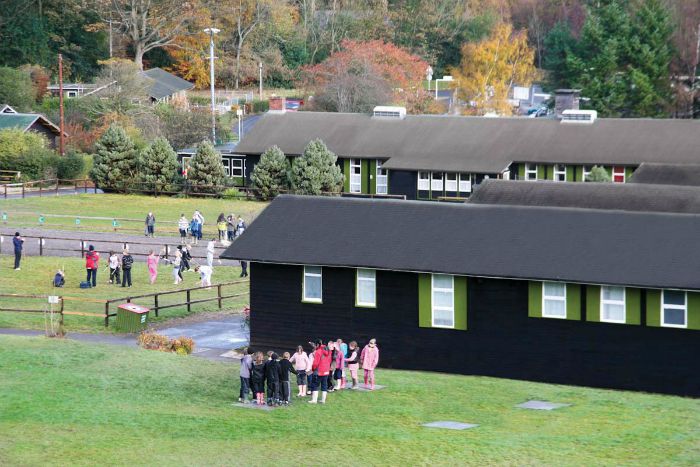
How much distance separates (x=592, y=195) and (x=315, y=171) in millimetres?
28739

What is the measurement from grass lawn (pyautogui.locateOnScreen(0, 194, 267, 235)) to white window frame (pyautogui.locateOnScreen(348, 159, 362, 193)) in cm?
631

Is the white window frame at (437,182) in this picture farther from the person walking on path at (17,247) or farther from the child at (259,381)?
the child at (259,381)

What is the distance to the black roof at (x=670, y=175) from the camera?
54156mm

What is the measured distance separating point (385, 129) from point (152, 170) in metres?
13.2

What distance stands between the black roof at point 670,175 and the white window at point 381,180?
80.2 feet

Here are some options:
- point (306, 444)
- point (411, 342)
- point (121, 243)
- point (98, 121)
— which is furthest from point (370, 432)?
point (98, 121)

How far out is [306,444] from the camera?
28.6 m

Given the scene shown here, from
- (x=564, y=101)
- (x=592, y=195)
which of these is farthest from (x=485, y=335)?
(x=564, y=101)

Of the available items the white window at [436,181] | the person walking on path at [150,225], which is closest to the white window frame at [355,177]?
the white window at [436,181]

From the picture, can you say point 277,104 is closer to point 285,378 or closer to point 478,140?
point 478,140

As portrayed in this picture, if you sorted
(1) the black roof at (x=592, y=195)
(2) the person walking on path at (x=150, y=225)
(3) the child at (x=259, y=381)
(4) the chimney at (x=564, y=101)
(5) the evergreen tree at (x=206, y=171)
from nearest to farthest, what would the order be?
(3) the child at (x=259, y=381) < (1) the black roof at (x=592, y=195) < (2) the person walking on path at (x=150, y=225) < (5) the evergreen tree at (x=206, y=171) < (4) the chimney at (x=564, y=101)

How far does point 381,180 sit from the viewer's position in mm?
78875

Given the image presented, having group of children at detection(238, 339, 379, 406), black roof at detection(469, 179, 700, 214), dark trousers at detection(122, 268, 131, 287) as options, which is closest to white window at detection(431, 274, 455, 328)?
group of children at detection(238, 339, 379, 406)

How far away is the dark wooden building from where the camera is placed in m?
34.8
